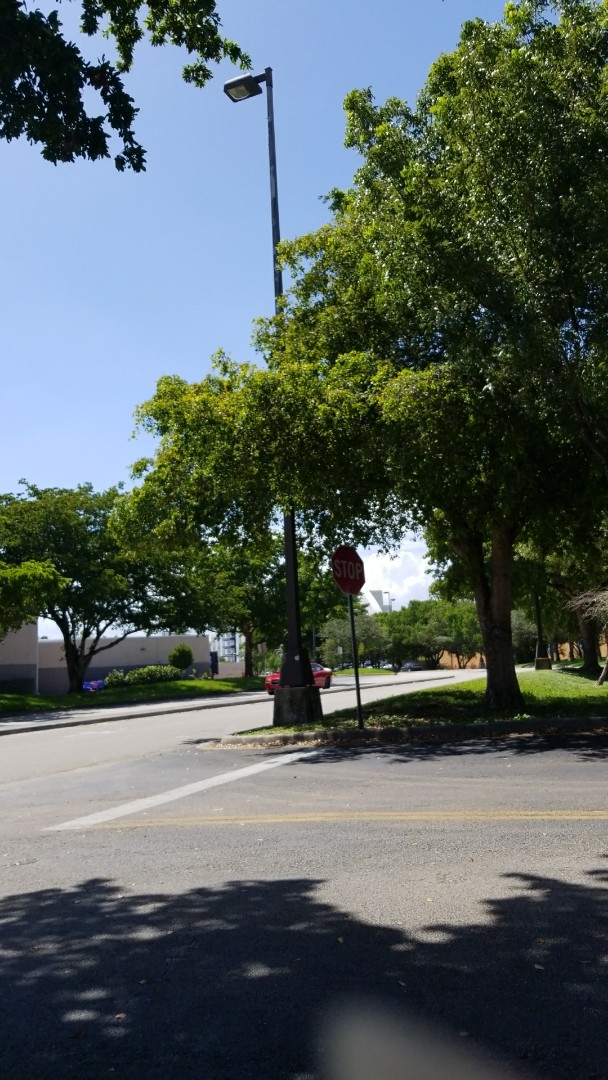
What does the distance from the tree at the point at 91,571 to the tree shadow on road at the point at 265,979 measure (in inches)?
1350

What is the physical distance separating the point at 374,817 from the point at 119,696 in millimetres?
34664

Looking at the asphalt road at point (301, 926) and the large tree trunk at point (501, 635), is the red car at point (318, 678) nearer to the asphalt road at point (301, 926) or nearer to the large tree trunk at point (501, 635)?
the large tree trunk at point (501, 635)

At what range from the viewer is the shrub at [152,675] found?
168ft

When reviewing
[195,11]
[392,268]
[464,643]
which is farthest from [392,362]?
[464,643]

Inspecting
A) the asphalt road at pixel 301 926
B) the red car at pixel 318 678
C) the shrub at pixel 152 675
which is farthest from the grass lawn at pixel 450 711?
the shrub at pixel 152 675

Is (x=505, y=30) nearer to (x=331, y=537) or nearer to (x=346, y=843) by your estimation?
(x=331, y=537)

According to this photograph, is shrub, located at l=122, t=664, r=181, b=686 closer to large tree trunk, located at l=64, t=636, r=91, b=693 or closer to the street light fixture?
large tree trunk, located at l=64, t=636, r=91, b=693

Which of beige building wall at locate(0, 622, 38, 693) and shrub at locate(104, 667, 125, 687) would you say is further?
shrub at locate(104, 667, 125, 687)

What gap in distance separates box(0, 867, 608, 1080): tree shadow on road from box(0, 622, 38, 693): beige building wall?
45075 millimetres

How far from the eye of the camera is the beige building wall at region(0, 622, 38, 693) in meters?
48.4

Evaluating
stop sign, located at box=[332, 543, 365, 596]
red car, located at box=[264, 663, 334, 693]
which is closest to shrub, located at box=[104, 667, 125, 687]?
red car, located at box=[264, 663, 334, 693]

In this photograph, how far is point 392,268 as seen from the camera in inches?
537

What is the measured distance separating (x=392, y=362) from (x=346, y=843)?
10.2 metres

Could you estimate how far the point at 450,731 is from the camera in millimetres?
14234
